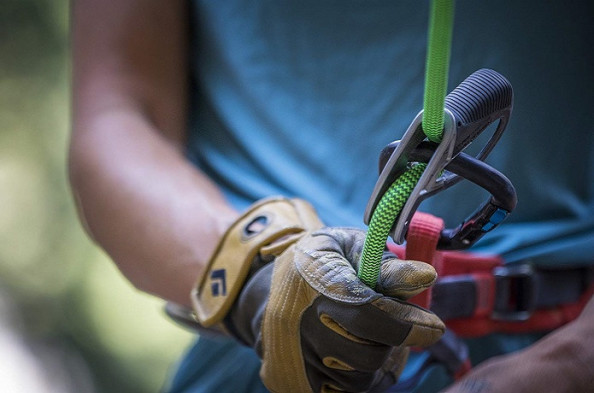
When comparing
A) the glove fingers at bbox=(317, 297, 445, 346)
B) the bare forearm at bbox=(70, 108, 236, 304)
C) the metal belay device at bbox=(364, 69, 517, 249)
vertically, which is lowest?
the bare forearm at bbox=(70, 108, 236, 304)

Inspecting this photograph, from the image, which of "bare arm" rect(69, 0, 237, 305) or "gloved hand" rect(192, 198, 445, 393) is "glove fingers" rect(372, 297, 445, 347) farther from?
"bare arm" rect(69, 0, 237, 305)

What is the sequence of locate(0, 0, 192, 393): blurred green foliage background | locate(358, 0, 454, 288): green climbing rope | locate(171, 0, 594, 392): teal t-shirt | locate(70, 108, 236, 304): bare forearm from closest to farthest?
locate(358, 0, 454, 288): green climbing rope → locate(171, 0, 594, 392): teal t-shirt → locate(70, 108, 236, 304): bare forearm → locate(0, 0, 192, 393): blurred green foliage background

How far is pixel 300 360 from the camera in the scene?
0.85 m

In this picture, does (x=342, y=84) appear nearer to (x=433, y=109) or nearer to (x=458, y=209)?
(x=458, y=209)

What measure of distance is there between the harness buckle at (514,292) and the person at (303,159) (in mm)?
19

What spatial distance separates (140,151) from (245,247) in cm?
31

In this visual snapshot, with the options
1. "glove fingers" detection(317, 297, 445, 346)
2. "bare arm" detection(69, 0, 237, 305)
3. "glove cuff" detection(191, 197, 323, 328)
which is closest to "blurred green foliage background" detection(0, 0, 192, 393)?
"bare arm" detection(69, 0, 237, 305)

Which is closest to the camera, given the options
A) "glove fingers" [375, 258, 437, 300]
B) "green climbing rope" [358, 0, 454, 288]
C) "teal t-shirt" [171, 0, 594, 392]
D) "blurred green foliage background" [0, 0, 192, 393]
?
"green climbing rope" [358, 0, 454, 288]

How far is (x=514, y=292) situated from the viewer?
3.31ft

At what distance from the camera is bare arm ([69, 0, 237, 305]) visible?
3.69ft

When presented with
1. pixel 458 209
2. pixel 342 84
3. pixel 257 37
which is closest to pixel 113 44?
pixel 257 37

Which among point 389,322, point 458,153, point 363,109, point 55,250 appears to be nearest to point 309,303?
point 389,322

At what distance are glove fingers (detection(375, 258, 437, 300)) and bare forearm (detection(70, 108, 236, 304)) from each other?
358 millimetres

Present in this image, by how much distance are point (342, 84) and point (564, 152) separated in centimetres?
28
